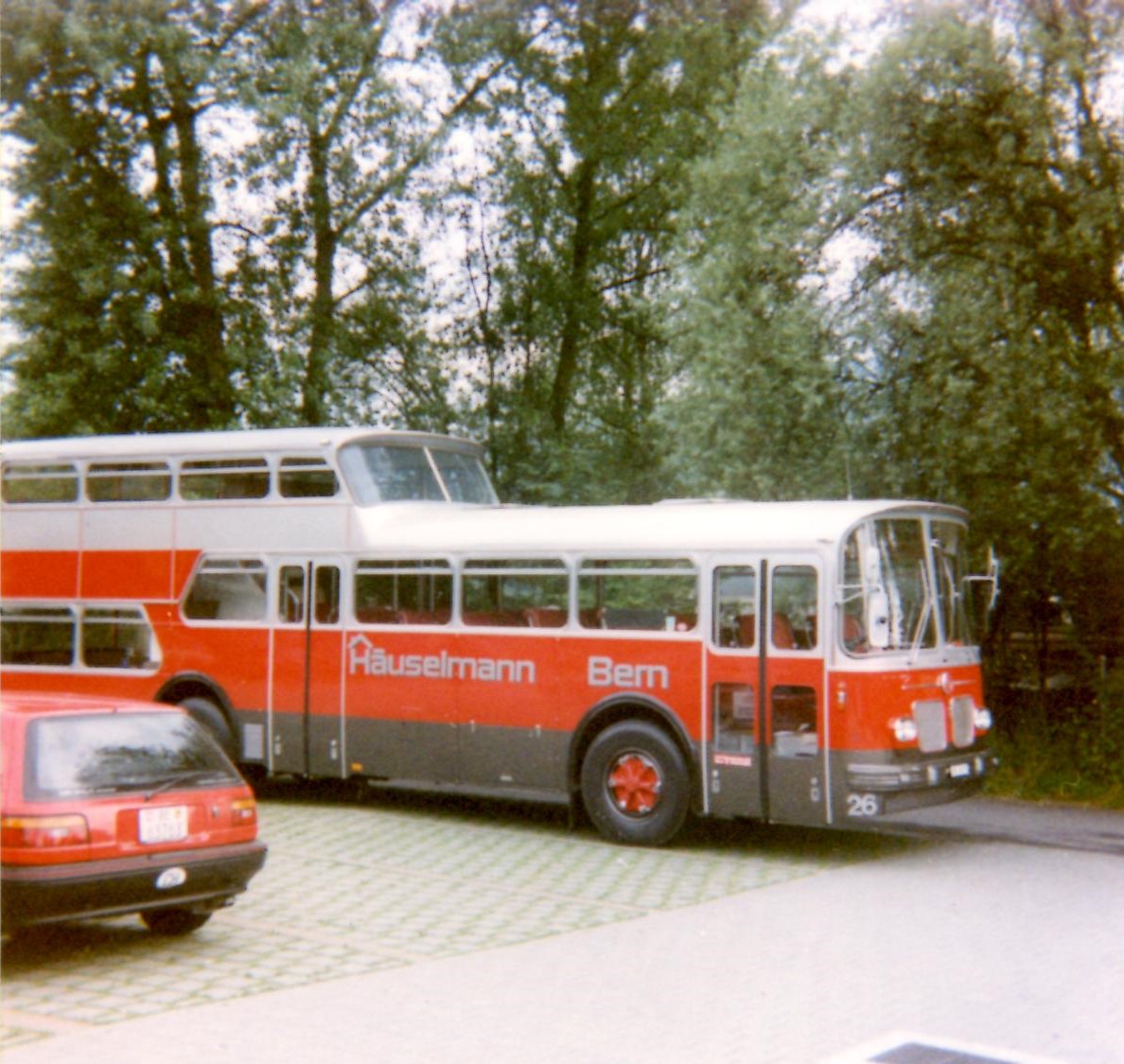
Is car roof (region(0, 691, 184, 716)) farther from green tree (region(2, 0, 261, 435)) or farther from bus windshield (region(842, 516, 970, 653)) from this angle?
green tree (region(2, 0, 261, 435))

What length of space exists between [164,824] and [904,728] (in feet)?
19.4

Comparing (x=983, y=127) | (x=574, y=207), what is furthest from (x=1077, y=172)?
(x=574, y=207)

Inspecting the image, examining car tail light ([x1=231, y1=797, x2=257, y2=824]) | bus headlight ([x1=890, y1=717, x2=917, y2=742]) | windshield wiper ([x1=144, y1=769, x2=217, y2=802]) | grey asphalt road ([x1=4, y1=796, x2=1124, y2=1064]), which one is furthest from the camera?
bus headlight ([x1=890, y1=717, x2=917, y2=742])

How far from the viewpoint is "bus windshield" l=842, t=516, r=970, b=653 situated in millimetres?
12180

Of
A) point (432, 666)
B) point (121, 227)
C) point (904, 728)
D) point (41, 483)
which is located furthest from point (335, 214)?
point (904, 728)

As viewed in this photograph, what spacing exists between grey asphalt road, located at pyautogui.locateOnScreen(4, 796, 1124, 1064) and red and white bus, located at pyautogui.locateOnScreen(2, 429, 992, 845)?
889 mm

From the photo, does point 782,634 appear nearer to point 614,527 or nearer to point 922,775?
point 922,775

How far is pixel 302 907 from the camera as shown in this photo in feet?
34.4

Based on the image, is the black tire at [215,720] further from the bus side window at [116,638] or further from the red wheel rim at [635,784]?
the red wheel rim at [635,784]

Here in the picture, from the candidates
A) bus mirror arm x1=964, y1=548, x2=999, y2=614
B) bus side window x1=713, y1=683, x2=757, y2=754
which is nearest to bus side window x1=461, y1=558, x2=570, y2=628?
bus side window x1=713, y1=683, x2=757, y2=754

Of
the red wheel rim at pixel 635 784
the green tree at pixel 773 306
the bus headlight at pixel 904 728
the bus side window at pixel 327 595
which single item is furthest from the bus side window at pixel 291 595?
the bus headlight at pixel 904 728

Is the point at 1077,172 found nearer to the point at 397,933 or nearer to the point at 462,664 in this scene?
the point at 462,664

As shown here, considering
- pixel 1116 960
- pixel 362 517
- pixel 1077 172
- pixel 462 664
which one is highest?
pixel 1077 172

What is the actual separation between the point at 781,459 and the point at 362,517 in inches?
198
